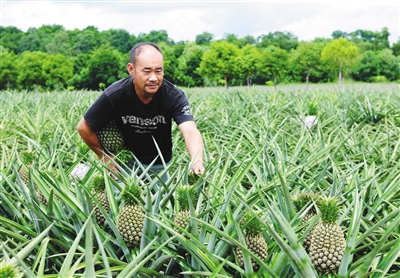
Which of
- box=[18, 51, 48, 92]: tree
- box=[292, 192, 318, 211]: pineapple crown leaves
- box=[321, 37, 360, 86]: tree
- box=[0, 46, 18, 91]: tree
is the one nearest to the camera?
box=[292, 192, 318, 211]: pineapple crown leaves

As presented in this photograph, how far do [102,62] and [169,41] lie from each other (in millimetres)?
23168

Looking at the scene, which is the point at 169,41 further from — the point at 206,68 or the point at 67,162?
the point at 67,162

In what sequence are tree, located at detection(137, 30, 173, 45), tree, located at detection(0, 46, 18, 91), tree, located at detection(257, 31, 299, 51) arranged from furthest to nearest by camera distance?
tree, located at detection(137, 30, 173, 45)
tree, located at detection(257, 31, 299, 51)
tree, located at detection(0, 46, 18, 91)

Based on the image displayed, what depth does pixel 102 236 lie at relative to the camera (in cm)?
147

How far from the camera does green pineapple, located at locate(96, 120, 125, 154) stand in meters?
2.50

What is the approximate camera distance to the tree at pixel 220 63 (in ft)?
84.8

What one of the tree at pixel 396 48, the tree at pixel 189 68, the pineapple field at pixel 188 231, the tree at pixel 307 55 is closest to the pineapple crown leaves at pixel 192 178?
the pineapple field at pixel 188 231

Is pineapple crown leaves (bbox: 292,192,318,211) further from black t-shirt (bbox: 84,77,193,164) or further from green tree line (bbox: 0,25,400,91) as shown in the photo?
green tree line (bbox: 0,25,400,91)

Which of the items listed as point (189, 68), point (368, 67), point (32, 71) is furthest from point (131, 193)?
point (368, 67)

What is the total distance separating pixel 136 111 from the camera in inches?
95.3

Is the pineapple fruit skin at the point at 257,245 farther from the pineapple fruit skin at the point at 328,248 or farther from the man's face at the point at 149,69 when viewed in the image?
the man's face at the point at 149,69

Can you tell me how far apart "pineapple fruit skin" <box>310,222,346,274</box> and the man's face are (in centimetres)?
123

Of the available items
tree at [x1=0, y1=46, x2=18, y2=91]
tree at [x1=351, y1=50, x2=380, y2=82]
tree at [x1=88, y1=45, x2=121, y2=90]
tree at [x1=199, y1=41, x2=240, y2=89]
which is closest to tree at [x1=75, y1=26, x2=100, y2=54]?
tree at [x1=88, y1=45, x2=121, y2=90]

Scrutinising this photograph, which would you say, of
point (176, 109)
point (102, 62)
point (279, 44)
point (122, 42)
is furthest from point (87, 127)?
point (122, 42)
